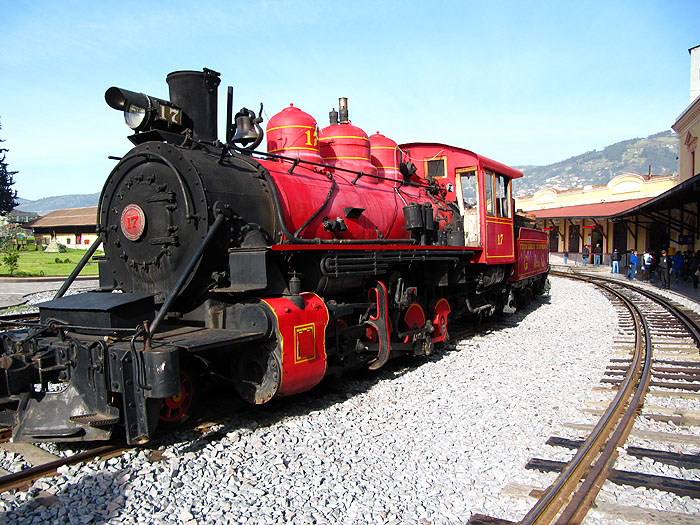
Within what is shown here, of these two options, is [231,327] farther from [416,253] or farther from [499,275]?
[499,275]

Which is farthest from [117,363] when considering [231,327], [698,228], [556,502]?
[698,228]

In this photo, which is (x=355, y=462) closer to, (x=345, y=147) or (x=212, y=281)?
(x=212, y=281)

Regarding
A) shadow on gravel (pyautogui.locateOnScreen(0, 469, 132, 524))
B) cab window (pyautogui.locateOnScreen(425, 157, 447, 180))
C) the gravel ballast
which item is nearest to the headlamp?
the gravel ballast

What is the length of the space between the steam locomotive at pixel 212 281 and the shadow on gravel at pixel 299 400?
0.90 feet

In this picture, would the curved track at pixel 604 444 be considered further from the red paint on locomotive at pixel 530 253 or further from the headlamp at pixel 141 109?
the headlamp at pixel 141 109

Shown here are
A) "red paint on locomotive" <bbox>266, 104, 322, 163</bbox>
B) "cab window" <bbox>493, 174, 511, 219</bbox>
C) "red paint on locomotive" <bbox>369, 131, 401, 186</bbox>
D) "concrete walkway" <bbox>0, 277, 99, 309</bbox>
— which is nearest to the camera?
"red paint on locomotive" <bbox>266, 104, 322, 163</bbox>

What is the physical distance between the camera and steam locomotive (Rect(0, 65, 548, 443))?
419 centimetres

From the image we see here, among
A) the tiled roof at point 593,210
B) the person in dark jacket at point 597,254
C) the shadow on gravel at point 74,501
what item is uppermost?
the tiled roof at point 593,210

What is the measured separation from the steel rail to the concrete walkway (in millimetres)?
14018

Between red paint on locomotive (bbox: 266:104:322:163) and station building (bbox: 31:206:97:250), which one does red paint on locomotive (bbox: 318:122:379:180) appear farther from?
station building (bbox: 31:206:97:250)

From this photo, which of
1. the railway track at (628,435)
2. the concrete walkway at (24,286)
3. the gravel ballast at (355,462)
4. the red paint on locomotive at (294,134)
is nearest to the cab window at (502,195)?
the railway track at (628,435)

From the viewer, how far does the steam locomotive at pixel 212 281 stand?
4.19 m

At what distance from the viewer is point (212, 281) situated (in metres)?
5.22

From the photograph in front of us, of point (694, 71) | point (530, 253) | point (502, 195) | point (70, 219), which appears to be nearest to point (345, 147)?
point (502, 195)
